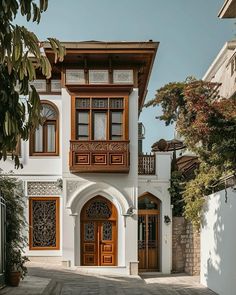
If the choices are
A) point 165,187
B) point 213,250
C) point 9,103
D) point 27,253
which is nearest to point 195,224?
point 213,250

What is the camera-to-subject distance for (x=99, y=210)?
18.3m

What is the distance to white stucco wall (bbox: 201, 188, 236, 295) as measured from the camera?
1173cm

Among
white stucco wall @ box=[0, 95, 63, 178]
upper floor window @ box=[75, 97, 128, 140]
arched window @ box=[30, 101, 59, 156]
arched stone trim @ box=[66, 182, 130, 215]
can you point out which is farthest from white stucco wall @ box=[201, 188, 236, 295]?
arched window @ box=[30, 101, 59, 156]

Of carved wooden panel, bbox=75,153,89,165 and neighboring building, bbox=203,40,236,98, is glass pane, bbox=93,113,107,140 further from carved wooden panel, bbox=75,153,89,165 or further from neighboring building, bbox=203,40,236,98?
neighboring building, bbox=203,40,236,98

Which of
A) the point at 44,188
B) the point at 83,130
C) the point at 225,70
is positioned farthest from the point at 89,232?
the point at 225,70

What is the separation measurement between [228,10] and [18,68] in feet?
40.7

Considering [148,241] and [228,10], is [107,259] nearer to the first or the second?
[148,241]

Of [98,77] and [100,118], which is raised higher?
[98,77]

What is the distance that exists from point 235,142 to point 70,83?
296 inches

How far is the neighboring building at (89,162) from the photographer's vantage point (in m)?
17.6

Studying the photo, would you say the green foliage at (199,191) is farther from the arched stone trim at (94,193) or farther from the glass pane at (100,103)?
the glass pane at (100,103)

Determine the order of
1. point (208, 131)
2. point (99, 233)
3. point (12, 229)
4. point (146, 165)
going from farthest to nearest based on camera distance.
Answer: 1. point (146, 165)
2. point (99, 233)
3. point (12, 229)
4. point (208, 131)

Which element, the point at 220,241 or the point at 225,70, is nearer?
the point at 220,241

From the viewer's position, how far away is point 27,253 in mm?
18344
